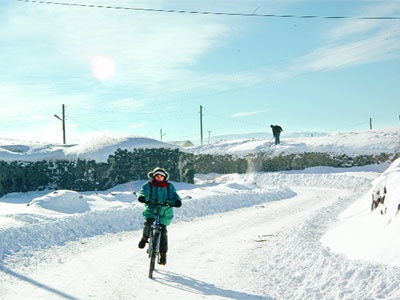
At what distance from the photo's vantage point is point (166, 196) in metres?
9.00

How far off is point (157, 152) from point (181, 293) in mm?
20564

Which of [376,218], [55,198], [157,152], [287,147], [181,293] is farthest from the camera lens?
[287,147]

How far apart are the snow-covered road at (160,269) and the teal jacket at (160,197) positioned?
1.04m

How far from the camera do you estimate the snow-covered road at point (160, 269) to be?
746cm

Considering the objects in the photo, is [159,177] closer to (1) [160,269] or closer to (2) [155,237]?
(2) [155,237]

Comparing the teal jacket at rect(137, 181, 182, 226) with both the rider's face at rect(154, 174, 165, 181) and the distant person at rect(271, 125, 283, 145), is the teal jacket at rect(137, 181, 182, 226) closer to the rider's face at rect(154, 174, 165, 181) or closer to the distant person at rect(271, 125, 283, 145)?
the rider's face at rect(154, 174, 165, 181)

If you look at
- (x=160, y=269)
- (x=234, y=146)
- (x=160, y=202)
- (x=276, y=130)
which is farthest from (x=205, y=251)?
(x=234, y=146)

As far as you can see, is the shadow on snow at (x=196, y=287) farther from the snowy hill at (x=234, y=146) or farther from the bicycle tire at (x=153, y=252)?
the snowy hill at (x=234, y=146)

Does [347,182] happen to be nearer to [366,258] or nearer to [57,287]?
[366,258]

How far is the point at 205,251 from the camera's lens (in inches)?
432

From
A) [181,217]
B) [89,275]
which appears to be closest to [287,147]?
[181,217]

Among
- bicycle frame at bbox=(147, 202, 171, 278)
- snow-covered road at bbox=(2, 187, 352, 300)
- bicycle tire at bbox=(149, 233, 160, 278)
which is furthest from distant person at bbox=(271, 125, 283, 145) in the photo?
bicycle tire at bbox=(149, 233, 160, 278)

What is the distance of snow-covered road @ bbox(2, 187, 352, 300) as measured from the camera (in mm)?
7461

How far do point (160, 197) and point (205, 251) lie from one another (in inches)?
104
